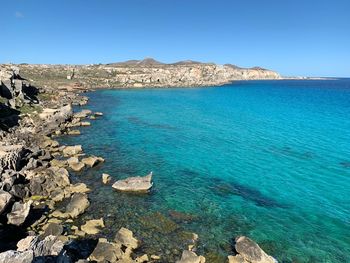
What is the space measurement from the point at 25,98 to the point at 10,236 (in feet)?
187

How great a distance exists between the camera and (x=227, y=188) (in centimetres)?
3500

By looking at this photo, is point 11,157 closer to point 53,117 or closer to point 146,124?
point 53,117

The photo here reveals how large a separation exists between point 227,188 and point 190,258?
14697mm

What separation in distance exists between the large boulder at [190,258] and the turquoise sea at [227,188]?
2.98ft

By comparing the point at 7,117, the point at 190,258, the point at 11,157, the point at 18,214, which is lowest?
the point at 190,258

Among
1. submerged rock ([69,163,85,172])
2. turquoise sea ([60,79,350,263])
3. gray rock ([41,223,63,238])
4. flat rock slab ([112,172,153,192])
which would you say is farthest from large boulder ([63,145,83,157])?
gray rock ([41,223,63,238])

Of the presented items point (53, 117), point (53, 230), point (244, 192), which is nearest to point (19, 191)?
point (53, 230)

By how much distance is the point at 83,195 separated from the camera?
29625 millimetres

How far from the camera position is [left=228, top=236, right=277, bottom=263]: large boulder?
21781 mm

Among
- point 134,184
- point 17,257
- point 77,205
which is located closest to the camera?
point 17,257

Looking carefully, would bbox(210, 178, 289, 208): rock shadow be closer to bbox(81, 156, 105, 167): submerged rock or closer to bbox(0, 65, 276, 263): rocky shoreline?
bbox(0, 65, 276, 263): rocky shoreline

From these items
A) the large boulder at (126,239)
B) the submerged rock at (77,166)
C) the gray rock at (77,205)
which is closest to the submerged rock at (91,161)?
the submerged rock at (77,166)

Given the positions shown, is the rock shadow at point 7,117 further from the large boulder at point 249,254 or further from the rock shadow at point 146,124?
the large boulder at point 249,254

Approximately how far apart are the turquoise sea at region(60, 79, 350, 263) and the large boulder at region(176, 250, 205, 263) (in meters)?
0.91
